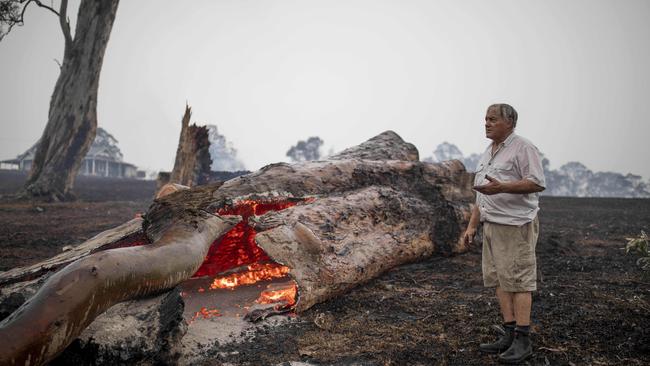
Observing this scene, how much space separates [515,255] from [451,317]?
40.3 inches

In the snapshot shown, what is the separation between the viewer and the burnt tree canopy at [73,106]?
11.9 metres

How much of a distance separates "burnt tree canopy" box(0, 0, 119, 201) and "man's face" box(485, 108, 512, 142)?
13.3 meters

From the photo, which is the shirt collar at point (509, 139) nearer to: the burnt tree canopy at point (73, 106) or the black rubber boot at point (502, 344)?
the black rubber boot at point (502, 344)

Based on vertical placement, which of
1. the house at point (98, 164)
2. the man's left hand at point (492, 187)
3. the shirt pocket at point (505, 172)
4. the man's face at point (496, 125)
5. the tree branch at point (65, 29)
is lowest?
the man's left hand at point (492, 187)

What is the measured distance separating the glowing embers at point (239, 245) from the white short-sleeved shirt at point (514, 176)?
2.18 meters

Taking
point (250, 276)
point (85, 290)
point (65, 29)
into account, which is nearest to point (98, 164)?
point (65, 29)

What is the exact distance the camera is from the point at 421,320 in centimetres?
325

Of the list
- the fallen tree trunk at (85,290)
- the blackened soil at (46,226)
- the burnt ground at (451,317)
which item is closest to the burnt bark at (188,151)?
the blackened soil at (46,226)

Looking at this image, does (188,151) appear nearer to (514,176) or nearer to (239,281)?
(239,281)

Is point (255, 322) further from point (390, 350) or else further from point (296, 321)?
point (390, 350)

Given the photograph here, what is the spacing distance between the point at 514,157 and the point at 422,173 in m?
2.85

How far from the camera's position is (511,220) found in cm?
256

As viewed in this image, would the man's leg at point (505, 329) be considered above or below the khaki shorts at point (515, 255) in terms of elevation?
below

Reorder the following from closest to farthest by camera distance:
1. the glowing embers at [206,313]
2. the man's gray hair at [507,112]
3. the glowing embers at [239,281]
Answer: the man's gray hair at [507,112], the glowing embers at [206,313], the glowing embers at [239,281]
